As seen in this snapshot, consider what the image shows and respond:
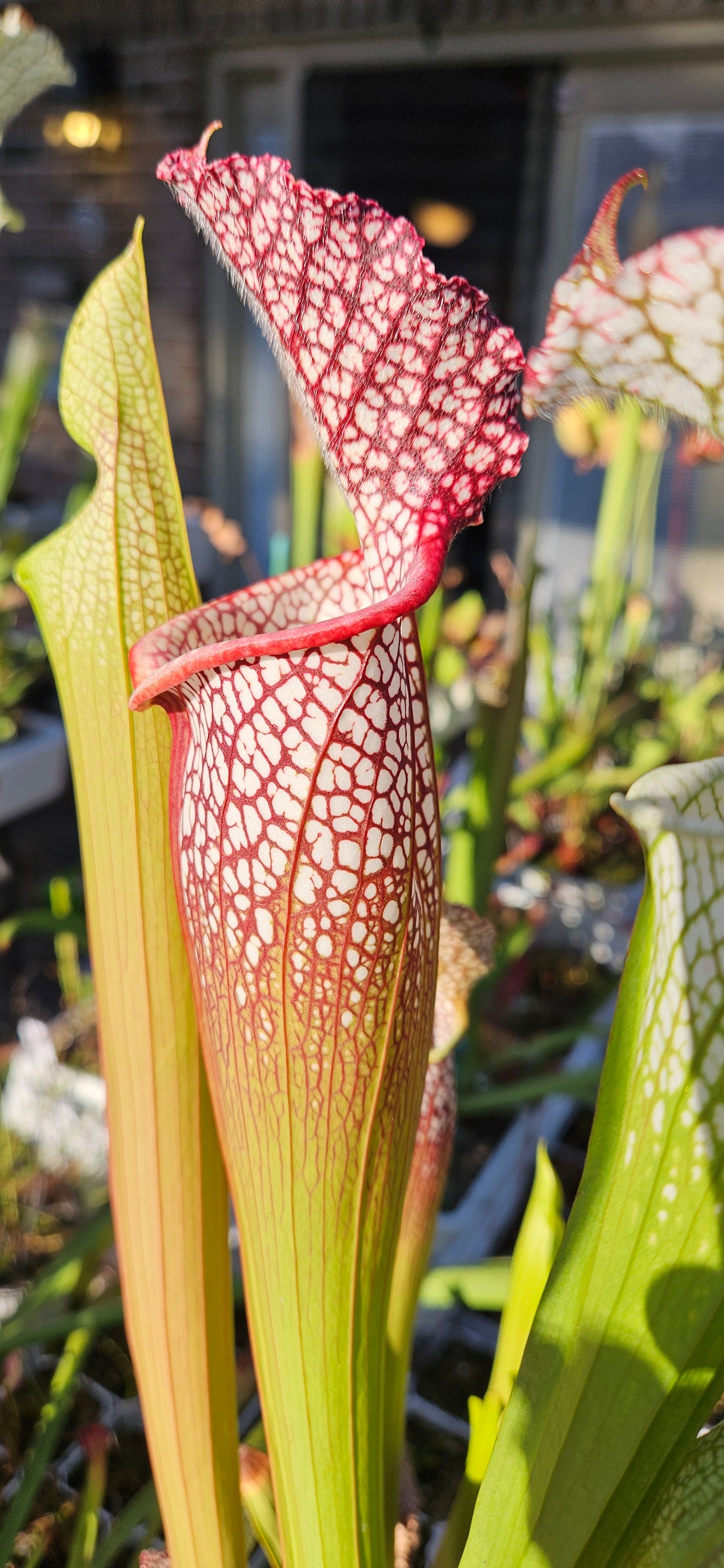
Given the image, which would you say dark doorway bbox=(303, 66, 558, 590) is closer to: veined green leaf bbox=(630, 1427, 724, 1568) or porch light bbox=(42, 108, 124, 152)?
porch light bbox=(42, 108, 124, 152)

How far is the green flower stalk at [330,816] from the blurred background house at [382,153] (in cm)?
188

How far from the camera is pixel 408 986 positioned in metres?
0.31

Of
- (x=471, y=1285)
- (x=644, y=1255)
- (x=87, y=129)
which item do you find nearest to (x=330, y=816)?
(x=644, y=1255)

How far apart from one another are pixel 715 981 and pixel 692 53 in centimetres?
213

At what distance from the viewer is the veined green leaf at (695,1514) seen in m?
0.30

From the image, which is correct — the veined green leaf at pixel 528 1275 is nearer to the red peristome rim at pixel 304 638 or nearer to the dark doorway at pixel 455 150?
the red peristome rim at pixel 304 638

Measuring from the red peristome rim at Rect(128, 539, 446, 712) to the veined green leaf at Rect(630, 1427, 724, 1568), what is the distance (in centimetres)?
26

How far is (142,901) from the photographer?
0.36 metres

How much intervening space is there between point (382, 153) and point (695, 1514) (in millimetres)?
2562

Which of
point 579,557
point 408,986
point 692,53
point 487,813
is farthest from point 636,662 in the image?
point 408,986

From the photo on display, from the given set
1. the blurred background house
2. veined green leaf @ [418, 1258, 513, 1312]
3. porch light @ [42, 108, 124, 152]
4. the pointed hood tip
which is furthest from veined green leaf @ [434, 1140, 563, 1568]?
porch light @ [42, 108, 124, 152]

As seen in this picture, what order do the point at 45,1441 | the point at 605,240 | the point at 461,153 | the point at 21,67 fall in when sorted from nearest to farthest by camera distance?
the point at 605,240
the point at 21,67
the point at 45,1441
the point at 461,153

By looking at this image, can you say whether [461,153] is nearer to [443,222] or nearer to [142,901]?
[443,222]

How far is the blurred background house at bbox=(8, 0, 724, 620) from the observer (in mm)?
1911
